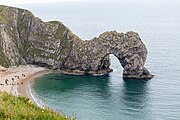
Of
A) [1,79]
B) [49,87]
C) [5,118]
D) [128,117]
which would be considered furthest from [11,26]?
[5,118]

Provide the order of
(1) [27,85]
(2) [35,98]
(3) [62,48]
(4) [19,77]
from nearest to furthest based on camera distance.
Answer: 1. (2) [35,98]
2. (1) [27,85]
3. (4) [19,77]
4. (3) [62,48]

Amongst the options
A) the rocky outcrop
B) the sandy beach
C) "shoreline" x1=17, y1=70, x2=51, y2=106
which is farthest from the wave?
the rocky outcrop

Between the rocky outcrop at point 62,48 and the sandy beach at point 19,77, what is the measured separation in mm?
5890

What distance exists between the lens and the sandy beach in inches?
5010

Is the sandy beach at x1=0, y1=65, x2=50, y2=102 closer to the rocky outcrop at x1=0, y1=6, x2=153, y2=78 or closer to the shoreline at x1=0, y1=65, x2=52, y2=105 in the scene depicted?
the shoreline at x1=0, y1=65, x2=52, y2=105

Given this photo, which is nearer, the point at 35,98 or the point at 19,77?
the point at 35,98

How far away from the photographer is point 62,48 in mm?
165375

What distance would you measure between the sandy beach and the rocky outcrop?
5.89 metres

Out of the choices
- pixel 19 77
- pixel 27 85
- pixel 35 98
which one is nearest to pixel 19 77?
pixel 19 77

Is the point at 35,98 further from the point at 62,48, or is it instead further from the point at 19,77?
the point at 62,48

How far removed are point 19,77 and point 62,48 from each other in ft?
97.1

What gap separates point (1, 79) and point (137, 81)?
56.5 metres

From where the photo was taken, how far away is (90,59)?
152750 millimetres

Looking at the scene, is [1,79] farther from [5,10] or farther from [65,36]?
[5,10]
